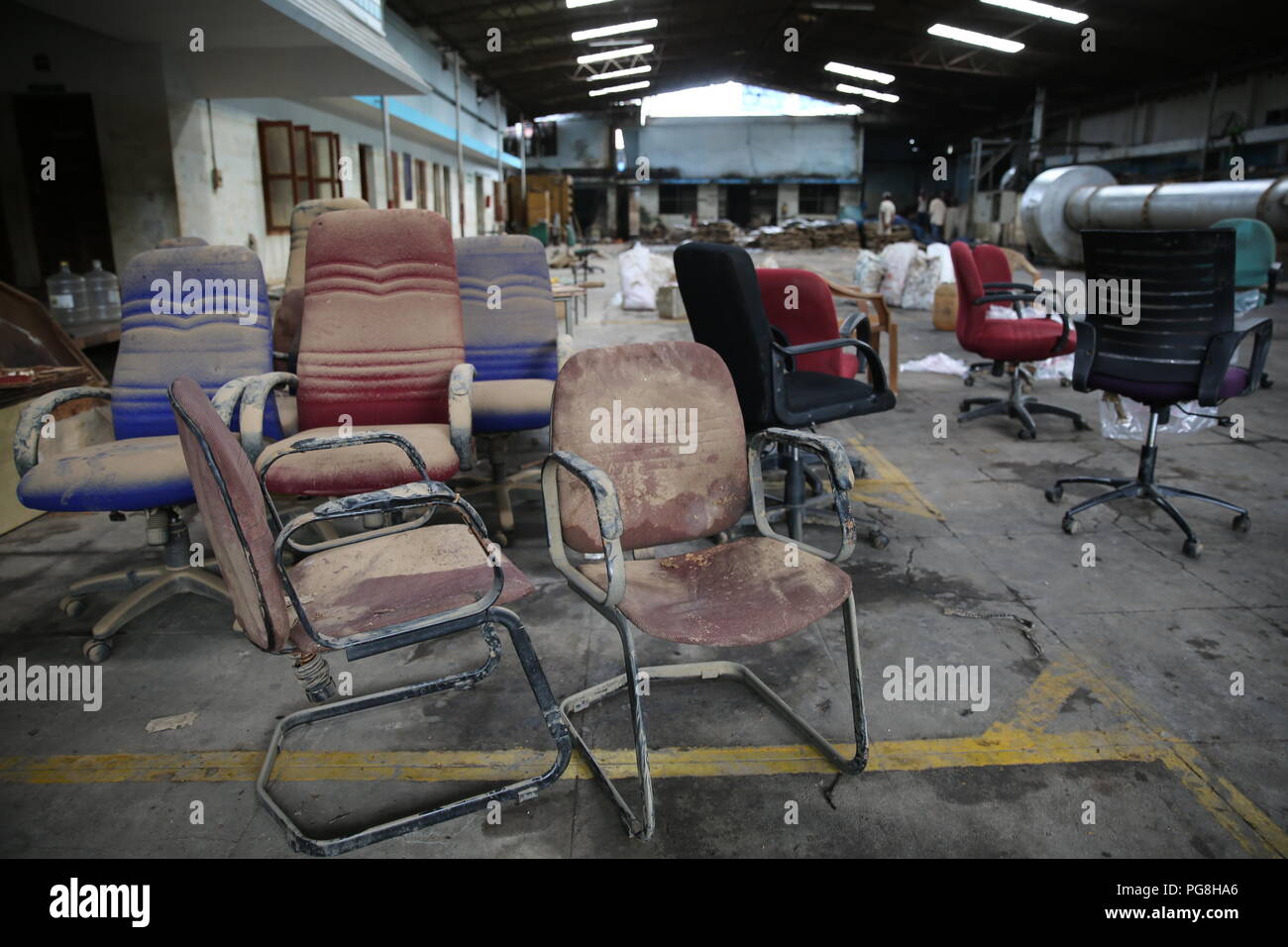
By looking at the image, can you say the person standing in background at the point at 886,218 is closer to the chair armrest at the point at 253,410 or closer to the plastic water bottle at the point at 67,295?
the plastic water bottle at the point at 67,295

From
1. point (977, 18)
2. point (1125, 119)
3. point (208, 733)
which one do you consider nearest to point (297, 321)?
point (208, 733)

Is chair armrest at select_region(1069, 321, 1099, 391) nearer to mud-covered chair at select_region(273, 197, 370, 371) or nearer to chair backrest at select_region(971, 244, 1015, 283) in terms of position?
chair backrest at select_region(971, 244, 1015, 283)

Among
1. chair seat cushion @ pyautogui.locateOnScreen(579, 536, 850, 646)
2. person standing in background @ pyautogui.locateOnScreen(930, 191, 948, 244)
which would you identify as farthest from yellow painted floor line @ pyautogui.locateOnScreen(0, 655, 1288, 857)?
person standing in background @ pyautogui.locateOnScreen(930, 191, 948, 244)

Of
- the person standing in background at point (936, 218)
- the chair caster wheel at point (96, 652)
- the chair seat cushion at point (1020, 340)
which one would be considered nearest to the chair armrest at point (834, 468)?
the chair caster wheel at point (96, 652)

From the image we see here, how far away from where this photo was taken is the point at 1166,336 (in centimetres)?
323

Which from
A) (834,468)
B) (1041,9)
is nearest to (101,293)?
(834,468)

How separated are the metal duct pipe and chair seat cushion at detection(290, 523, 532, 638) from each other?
367 inches

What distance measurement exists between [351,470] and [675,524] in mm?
1125

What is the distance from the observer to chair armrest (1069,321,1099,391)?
3.49m

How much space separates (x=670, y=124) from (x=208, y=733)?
27342 mm

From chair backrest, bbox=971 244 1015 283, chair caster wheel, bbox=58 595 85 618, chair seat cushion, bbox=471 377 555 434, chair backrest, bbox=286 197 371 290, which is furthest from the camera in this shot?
chair backrest, bbox=971 244 1015 283

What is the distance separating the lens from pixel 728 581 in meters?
2.01

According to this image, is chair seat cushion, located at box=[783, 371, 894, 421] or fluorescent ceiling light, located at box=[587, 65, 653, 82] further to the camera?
fluorescent ceiling light, located at box=[587, 65, 653, 82]

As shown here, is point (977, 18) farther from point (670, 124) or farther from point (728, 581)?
point (728, 581)
